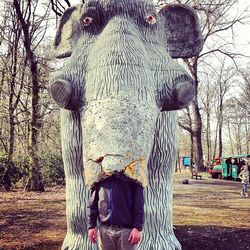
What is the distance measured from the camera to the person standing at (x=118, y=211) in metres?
1.98

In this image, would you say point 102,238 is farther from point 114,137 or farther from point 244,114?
point 244,114

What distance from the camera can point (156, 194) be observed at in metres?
2.69

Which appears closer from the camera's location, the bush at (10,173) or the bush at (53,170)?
the bush at (10,173)

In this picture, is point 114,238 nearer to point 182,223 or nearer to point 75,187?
point 75,187

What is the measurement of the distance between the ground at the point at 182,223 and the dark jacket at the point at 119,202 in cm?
267

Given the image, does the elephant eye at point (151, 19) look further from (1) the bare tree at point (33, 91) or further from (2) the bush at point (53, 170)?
(2) the bush at point (53, 170)

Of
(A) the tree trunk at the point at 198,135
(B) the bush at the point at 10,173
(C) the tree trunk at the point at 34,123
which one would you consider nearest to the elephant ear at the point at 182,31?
(C) the tree trunk at the point at 34,123

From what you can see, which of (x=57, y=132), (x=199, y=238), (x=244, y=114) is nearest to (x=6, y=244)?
(x=199, y=238)

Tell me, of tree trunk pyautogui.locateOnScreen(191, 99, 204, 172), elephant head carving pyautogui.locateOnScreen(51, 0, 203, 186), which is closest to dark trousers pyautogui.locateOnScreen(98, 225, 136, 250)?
elephant head carving pyautogui.locateOnScreen(51, 0, 203, 186)

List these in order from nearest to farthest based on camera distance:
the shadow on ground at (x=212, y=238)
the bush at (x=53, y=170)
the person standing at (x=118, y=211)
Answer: the person standing at (x=118, y=211), the shadow on ground at (x=212, y=238), the bush at (x=53, y=170)

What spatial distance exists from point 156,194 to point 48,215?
517 centimetres

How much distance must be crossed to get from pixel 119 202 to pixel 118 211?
0.04 meters

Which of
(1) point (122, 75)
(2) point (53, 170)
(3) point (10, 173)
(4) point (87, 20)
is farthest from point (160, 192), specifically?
(2) point (53, 170)

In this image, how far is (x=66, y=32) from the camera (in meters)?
2.91
